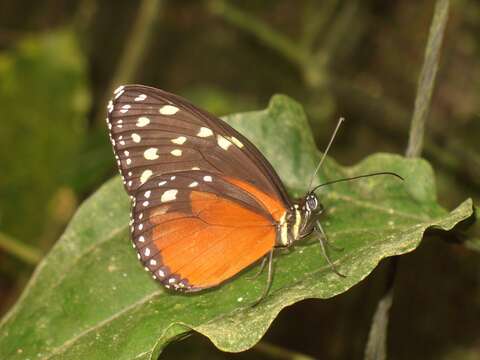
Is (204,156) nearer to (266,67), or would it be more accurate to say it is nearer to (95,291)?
(95,291)

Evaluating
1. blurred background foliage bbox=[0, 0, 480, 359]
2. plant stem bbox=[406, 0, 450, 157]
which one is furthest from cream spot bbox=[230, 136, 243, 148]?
blurred background foliage bbox=[0, 0, 480, 359]

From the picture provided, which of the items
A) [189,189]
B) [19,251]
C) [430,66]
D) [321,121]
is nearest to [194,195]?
[189,189]

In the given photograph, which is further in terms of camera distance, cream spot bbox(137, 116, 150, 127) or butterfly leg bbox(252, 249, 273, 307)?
cream spot bbox(137, 116, 150, 127)

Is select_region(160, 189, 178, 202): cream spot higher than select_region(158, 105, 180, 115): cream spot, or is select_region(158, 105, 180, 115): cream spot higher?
select_region(158, 105, 180, 115): cream spot

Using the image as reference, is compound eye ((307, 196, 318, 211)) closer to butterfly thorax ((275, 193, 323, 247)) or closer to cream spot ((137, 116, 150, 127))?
butterfly thorax ((275, 193, 323, 247))

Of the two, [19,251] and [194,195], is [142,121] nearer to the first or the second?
[194,195]

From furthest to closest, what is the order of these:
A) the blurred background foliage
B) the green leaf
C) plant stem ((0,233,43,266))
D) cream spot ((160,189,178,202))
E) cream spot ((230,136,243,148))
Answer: the blurred background foliage
plant stem ((0,233,43,266))
cream spot ((160,189,178,202))
cream spot ((230,136,243,148))
the green leaf

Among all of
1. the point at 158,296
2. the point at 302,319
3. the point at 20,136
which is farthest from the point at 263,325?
the point at 20,136

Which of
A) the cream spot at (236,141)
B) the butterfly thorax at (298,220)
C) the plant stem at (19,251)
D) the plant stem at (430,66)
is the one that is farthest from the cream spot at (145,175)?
the plant stem at (19,251)
